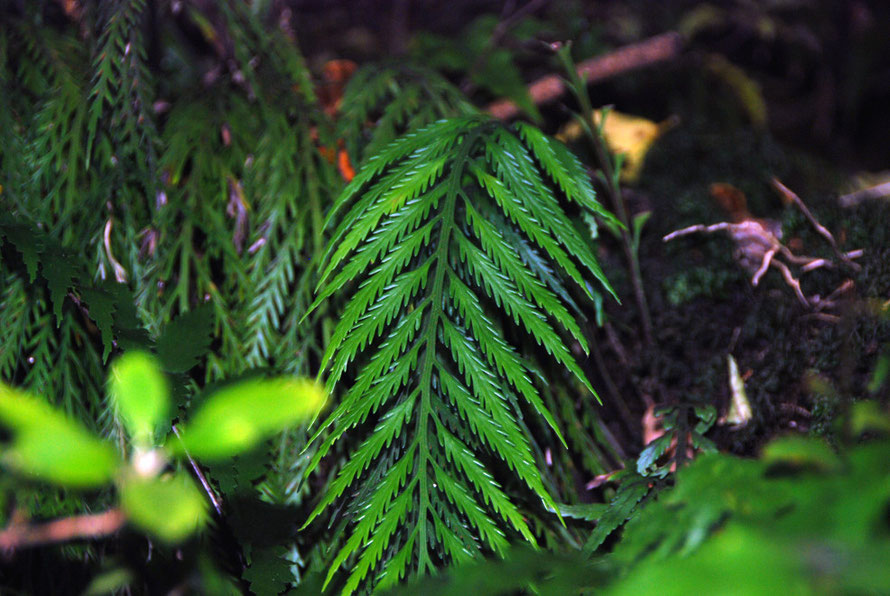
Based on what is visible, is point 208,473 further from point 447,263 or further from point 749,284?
point 749,284

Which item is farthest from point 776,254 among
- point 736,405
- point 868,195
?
point 736,405

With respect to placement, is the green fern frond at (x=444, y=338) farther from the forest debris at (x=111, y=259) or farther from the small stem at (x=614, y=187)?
the forest debris at (x=111, y=259)

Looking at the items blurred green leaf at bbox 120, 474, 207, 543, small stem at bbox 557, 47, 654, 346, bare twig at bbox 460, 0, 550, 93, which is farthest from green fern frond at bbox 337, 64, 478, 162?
blurred green leaf at bbox 120, 474, 207, 543

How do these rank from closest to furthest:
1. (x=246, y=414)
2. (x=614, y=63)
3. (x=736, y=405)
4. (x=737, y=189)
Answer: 1. (x=246, y=414)
2. (x=736, y=405)
3. (x=737, y=189)
4. (x=614, y=63)

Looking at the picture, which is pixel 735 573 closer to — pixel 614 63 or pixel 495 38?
pixel 614 63

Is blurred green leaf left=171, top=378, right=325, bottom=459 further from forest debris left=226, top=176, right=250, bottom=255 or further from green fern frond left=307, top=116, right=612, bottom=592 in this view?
forest debris left=226, top=176, right=250, bottom=255

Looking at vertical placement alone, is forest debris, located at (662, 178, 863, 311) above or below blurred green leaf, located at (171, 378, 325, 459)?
below
